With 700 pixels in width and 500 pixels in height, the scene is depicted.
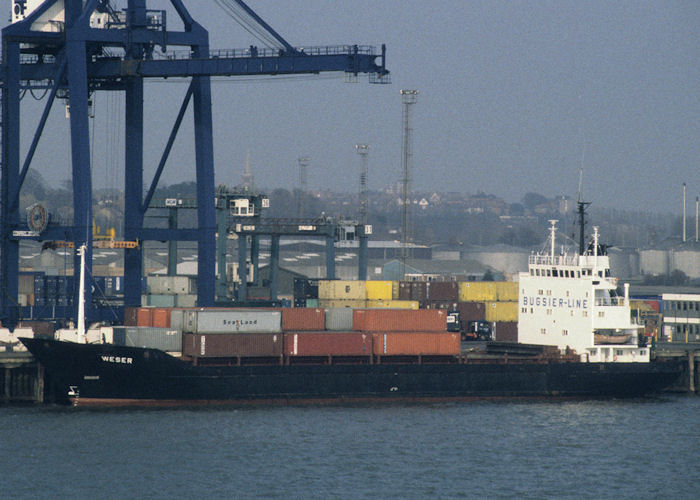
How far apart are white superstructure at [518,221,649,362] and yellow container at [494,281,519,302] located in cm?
1448

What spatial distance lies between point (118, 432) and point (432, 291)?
32.4m

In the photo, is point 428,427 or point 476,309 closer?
point 428,427

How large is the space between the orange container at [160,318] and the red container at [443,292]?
24.7 m

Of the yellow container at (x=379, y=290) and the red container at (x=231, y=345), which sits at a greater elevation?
the yellow container at (x=379, y=290)

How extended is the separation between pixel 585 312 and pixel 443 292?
18131 millimetres

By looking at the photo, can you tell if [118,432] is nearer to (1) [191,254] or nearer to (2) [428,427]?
(2) [428,427]

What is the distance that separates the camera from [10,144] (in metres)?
55.1

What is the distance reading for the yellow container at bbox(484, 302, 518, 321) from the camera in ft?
226

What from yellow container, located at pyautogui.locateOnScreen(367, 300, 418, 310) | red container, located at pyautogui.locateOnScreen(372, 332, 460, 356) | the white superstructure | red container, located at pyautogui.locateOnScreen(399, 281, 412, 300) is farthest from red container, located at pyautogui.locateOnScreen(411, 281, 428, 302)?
red container, located at pyautogui.locateOnScreen(372, 332, 460, 356)

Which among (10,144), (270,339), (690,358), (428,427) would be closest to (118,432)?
(270,339)

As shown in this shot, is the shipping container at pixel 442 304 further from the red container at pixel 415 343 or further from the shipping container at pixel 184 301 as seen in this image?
the red container at pixel 415 343

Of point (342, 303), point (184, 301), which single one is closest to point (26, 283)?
point (184, 301)

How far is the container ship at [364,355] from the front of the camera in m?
47.1

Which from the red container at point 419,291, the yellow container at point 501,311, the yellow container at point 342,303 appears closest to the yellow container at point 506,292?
the yellow container at point 501,311
